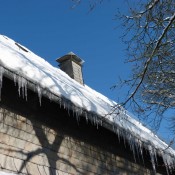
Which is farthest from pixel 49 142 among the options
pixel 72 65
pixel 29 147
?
pixel 72 65

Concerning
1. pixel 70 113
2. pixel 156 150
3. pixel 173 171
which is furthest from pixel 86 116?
pixel 173 171

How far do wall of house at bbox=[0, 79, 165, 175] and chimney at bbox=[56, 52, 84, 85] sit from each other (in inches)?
199

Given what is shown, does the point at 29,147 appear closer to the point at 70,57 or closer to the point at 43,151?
Result: the point at 43,151

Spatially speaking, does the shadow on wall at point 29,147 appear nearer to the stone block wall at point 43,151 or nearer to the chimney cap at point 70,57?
the stone block wall at point 43,151

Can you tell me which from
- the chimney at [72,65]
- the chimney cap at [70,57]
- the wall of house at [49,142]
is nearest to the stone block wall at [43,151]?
the wall of house at [49,142]

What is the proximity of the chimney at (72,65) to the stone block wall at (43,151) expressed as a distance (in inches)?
214

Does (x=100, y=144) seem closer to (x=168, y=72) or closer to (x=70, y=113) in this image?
(x=70, y=113)

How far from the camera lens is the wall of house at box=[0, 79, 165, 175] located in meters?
5.27

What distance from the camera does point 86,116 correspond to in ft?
20.1

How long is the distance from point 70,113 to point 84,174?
1.09m

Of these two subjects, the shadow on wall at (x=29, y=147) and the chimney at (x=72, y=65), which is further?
the chimney at (x=72, y=65)

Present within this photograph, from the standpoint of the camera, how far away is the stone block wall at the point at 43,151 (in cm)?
518

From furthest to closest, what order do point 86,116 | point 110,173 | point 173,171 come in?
point 173,171
point 110,173
point 86,116

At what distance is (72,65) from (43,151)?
7382 mm
